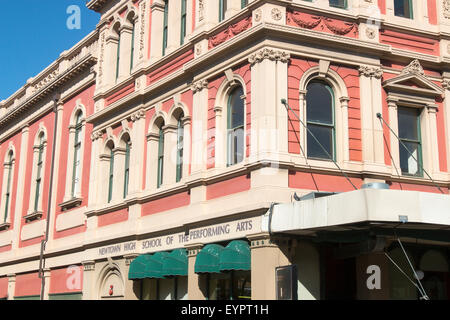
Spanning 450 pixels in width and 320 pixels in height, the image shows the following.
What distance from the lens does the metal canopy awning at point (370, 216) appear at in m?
13.8

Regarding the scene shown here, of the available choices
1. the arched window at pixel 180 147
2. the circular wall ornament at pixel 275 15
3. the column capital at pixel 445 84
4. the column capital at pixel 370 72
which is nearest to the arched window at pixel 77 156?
the arched window at pixel 180 147

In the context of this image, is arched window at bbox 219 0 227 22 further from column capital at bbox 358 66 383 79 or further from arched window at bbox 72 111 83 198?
arched window at bbox 72 111 83 198

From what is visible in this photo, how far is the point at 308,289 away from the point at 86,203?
42.4 ft

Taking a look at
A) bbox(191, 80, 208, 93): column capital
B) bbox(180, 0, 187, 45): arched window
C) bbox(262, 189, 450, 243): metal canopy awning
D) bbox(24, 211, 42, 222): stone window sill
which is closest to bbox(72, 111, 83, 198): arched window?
bbox(24, 211, 42, 222): stone window sill

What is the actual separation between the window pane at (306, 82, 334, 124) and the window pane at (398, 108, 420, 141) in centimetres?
252

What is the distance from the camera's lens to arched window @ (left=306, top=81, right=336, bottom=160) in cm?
1811

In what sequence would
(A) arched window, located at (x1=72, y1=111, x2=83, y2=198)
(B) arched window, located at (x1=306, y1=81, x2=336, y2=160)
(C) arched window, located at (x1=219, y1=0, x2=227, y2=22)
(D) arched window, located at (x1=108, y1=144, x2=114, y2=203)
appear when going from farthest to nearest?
(A) arched window, located at (x1=72, y1=111, x2=83, y2=198), (D) arched window, located at (x1=108, y1=144, x2=114, y2=203), (C) arched window, located at (x1=219, y1=0, x2=227, y2=22), (B) arched window, located at (x1=306, y1=81, x2=336, y2=160)

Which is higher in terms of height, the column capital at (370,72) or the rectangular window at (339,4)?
the rectangular window at (339,4)

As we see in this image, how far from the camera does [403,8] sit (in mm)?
20797

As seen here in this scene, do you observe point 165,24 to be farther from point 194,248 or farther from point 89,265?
point 89,265

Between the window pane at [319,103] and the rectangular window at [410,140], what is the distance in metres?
2.41

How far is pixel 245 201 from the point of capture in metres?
17.5

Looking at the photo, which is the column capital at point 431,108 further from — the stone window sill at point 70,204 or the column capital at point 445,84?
the stone window sill at point 70,204
